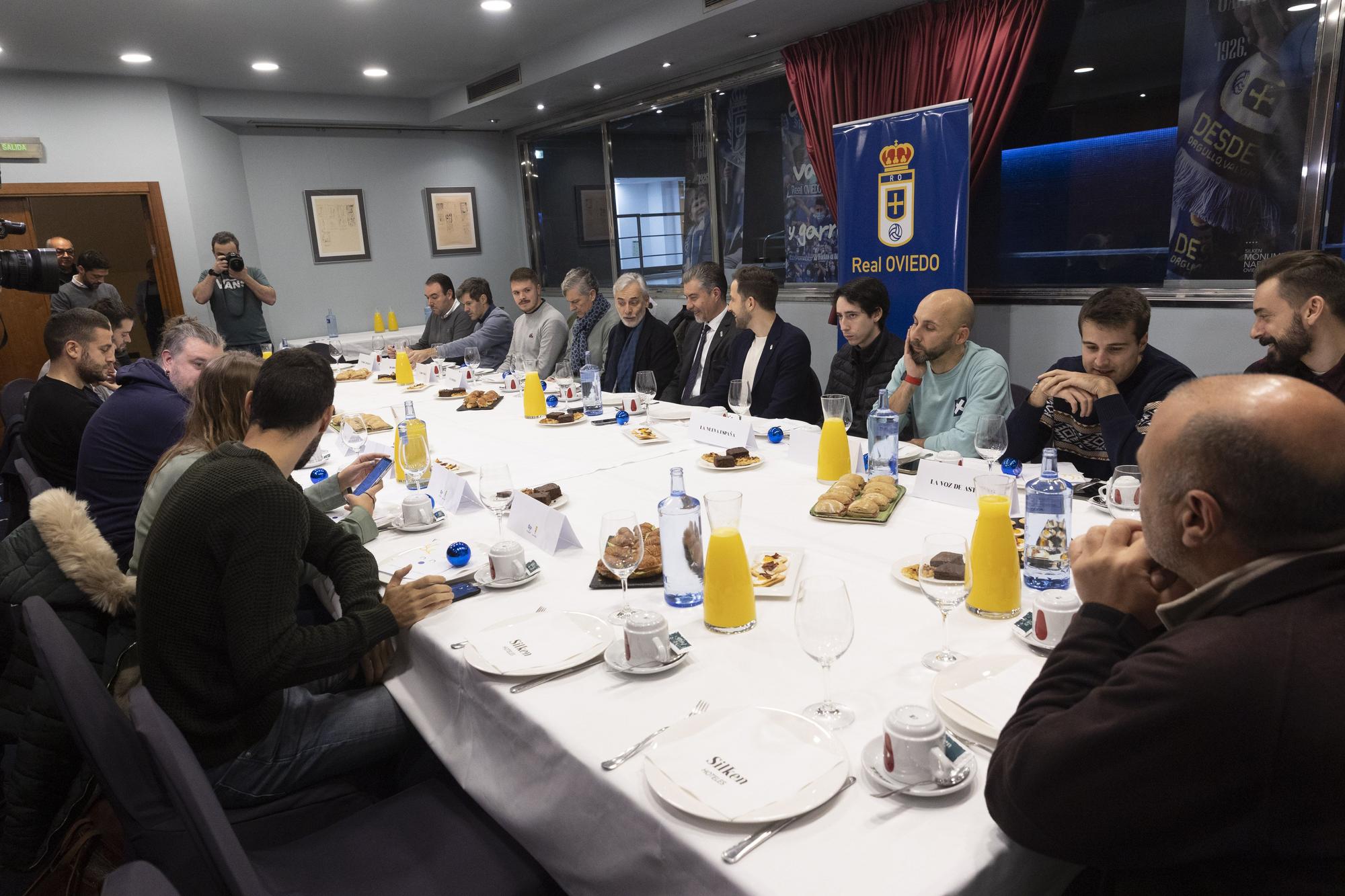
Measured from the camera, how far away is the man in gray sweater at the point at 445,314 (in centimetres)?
609

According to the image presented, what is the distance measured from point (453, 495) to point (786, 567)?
1.00 m

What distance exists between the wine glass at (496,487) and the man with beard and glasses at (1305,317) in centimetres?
221

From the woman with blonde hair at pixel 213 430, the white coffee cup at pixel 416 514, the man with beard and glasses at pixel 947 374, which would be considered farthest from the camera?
the man with beard and glasses at pixel 947 374

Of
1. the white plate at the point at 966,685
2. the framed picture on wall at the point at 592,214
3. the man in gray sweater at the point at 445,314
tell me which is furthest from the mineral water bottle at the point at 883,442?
the framed picture on wall at the point at 592,214

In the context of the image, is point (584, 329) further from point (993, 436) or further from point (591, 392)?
point (993, 436)

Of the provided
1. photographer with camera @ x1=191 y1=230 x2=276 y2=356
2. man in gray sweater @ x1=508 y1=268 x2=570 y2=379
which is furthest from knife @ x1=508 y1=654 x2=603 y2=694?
photographer with camera @ x1=191 y1=230 x2=276 y2=356

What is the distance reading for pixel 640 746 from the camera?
1.05m

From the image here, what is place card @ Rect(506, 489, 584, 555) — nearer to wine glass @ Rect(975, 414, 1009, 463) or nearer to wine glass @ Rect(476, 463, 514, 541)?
wine glass @ Rect(476, 463, 514, 541)

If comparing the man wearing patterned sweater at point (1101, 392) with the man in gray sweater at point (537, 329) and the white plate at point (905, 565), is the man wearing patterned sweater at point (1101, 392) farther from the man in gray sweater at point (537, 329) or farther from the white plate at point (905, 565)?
the man in gray sweater at point (537, 329)

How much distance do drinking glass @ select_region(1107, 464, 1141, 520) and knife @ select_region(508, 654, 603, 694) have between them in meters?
1.16

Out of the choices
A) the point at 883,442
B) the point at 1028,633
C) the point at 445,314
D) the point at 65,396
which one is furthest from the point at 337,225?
the point at 1028,633

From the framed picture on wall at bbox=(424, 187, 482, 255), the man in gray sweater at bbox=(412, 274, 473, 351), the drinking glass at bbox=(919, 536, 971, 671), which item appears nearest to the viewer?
the drinking glass at bbox=(919, 536, 971, 671)

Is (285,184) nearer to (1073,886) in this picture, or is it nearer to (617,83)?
(617,83)

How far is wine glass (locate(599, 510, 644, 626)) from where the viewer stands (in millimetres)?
1404
